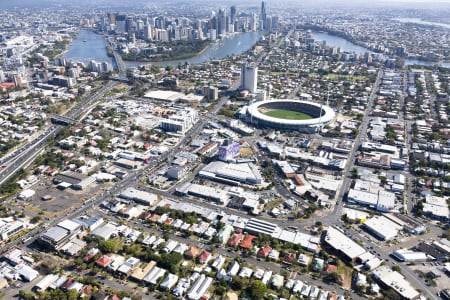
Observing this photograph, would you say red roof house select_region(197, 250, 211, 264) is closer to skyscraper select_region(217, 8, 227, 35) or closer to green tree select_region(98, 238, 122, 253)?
green tree select_region(98, 238, 122, 253)

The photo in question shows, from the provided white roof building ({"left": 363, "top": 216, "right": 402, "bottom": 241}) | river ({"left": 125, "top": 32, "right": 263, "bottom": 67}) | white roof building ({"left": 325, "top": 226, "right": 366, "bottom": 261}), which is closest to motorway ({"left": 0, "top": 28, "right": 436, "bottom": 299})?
white roof building ({"left": 363, "top": 216, "right": 402, "bottom": 241})

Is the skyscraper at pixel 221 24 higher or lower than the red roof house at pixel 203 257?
higher

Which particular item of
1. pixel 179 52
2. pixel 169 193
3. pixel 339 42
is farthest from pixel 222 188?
pixel 339 42

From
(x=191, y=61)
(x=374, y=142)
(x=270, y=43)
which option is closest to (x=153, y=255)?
(x=374, y=142)

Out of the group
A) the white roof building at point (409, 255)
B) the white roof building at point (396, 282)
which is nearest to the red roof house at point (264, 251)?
the white roof building at point (396, 282)

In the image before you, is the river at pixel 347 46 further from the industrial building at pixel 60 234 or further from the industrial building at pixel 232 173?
the industrial building at pixel 60 234

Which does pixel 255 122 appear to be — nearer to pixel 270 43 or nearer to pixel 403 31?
pixel 270 43
